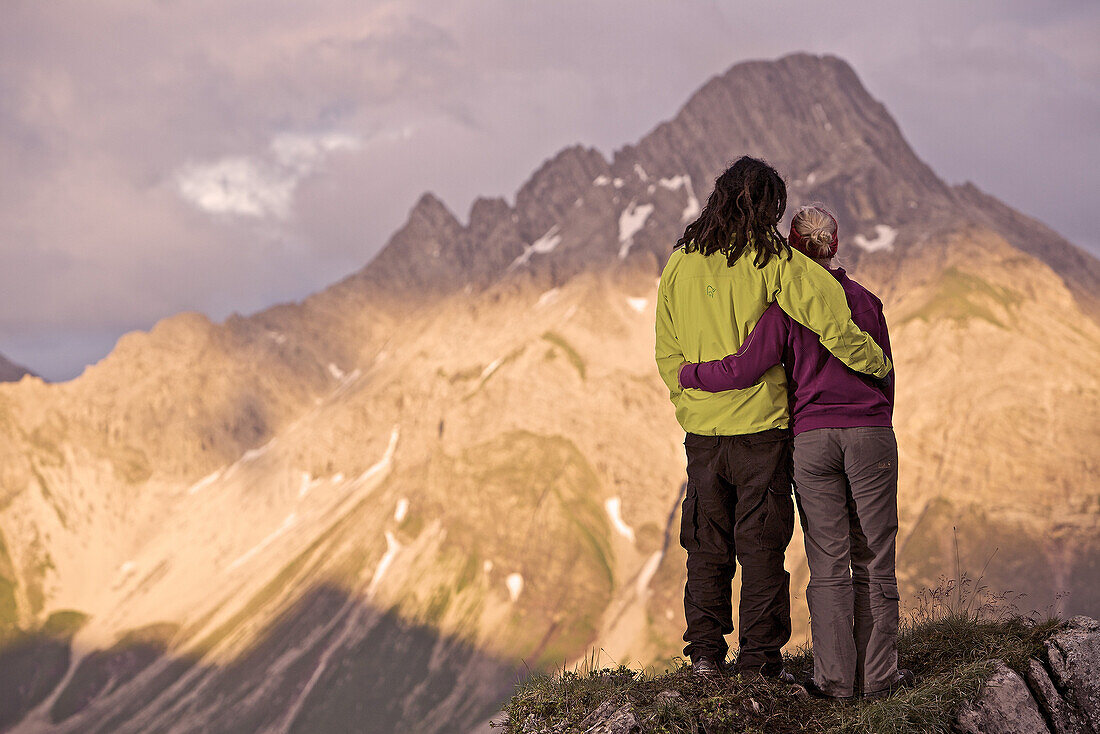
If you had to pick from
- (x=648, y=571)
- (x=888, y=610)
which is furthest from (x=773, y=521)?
(x=648, y=571)

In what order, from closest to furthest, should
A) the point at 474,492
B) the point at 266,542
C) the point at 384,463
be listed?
the point at 474,492, the point at 266,542, the point at 384,463

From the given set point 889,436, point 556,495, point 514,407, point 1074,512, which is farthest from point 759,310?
point 514,407

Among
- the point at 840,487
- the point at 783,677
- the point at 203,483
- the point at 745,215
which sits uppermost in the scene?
the point at 203,483

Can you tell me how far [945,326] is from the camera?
122500 mm

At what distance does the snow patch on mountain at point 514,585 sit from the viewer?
12706cm

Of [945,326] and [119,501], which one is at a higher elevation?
[945,326]

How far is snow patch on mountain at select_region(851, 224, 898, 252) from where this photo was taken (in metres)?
161

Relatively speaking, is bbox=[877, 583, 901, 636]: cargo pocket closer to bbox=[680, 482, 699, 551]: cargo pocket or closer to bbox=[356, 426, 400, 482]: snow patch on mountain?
bbox=[680, 482, 699, 551]: cargo pocket

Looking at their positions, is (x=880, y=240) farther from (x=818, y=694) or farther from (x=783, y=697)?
(x=783, y=697)

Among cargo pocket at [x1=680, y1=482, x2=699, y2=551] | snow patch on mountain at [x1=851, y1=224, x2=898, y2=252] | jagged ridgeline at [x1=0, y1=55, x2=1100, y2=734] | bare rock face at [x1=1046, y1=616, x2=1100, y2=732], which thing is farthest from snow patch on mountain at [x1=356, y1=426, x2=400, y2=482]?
bare rock face at [x1=1046, y1=616, x2=1100, y2=732]

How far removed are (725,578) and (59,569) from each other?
196574 millimetres

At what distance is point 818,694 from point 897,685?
567 millimetres

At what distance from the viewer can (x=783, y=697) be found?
19.4ft

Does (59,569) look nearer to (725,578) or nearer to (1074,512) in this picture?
(1074,512)
